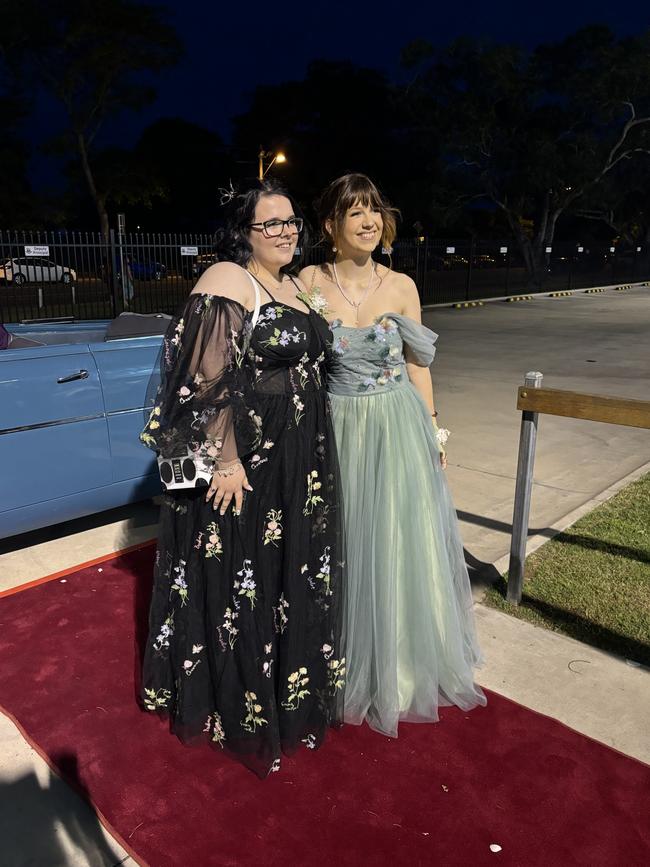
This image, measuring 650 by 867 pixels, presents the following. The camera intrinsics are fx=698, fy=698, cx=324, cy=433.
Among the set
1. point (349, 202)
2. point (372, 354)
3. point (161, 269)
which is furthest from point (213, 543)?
point (161, 269)

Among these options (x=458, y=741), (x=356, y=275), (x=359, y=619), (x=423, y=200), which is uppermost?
(x=423, y=200)

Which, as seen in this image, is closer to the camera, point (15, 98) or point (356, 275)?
point (356, 275)

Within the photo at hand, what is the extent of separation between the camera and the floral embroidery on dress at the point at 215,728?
7.88 feet

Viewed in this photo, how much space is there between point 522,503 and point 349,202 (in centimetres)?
170

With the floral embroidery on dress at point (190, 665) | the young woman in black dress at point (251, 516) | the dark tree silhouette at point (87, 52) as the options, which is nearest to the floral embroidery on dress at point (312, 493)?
the young woman in black dress at point (251, 516)

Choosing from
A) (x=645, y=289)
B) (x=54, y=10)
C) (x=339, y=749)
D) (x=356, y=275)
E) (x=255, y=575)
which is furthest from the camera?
(x=645, y=289)

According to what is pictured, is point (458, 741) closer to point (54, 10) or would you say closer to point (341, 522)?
point (341, 522)

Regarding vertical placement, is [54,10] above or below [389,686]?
above

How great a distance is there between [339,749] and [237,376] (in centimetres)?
136

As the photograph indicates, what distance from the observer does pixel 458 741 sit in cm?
249

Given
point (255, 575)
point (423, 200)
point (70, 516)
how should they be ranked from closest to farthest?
1. point (255, 575)
2. point (70, 516)
3. point (423, 200)

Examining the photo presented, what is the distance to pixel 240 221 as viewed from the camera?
2189mm

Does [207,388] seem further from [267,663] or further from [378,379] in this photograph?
[267,663]

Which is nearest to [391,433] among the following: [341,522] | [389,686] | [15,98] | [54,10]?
[341,522]
